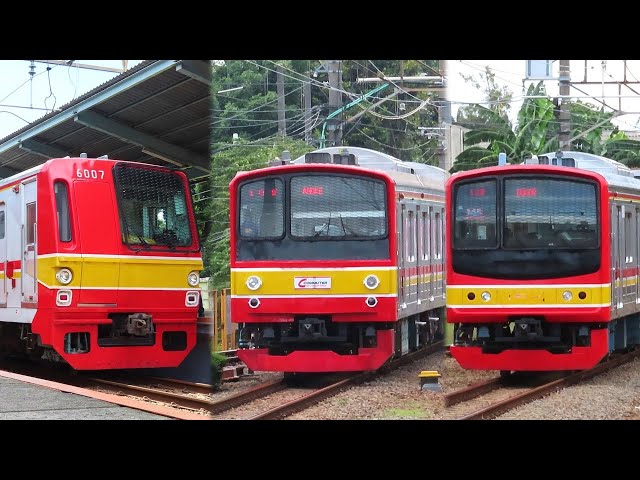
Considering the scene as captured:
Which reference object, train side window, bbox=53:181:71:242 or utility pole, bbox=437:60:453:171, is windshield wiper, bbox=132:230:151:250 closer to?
train side window, bbox=53:181:71:242

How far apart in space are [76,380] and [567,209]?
17.8 ft

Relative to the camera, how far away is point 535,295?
9.57 metres

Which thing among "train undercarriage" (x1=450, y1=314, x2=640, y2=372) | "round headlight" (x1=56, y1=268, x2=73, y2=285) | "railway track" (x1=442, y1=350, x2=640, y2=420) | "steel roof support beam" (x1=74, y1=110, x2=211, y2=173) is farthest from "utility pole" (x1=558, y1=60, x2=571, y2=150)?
"round headlight" (x1=56, y1=268, x2=73, y2=285)

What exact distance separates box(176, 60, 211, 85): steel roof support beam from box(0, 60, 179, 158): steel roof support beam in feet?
0.27

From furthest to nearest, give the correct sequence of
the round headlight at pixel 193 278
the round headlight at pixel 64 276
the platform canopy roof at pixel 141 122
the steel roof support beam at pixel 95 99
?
1. the round headlight at pixel 193 278
2. the round headlight at pixel 64 276
3. the platform canopy roof at pixel 141 122
4. the steel roof support beam at pixel 95 99

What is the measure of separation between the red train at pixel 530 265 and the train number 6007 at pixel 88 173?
3.53 metres

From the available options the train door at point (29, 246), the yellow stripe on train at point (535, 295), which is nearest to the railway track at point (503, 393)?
the yellow stripe on train at point (535, 295)

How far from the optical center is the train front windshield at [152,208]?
11.3 m

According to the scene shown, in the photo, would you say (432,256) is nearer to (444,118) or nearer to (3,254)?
(444,118)

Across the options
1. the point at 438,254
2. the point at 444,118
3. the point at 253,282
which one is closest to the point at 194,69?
the point at 253,282

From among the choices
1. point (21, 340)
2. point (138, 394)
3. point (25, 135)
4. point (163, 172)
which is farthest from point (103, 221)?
point (25, 135)

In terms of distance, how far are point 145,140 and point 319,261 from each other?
11.5 feet

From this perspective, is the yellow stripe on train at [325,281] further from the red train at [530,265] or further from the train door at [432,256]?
the train door at [432,256]
